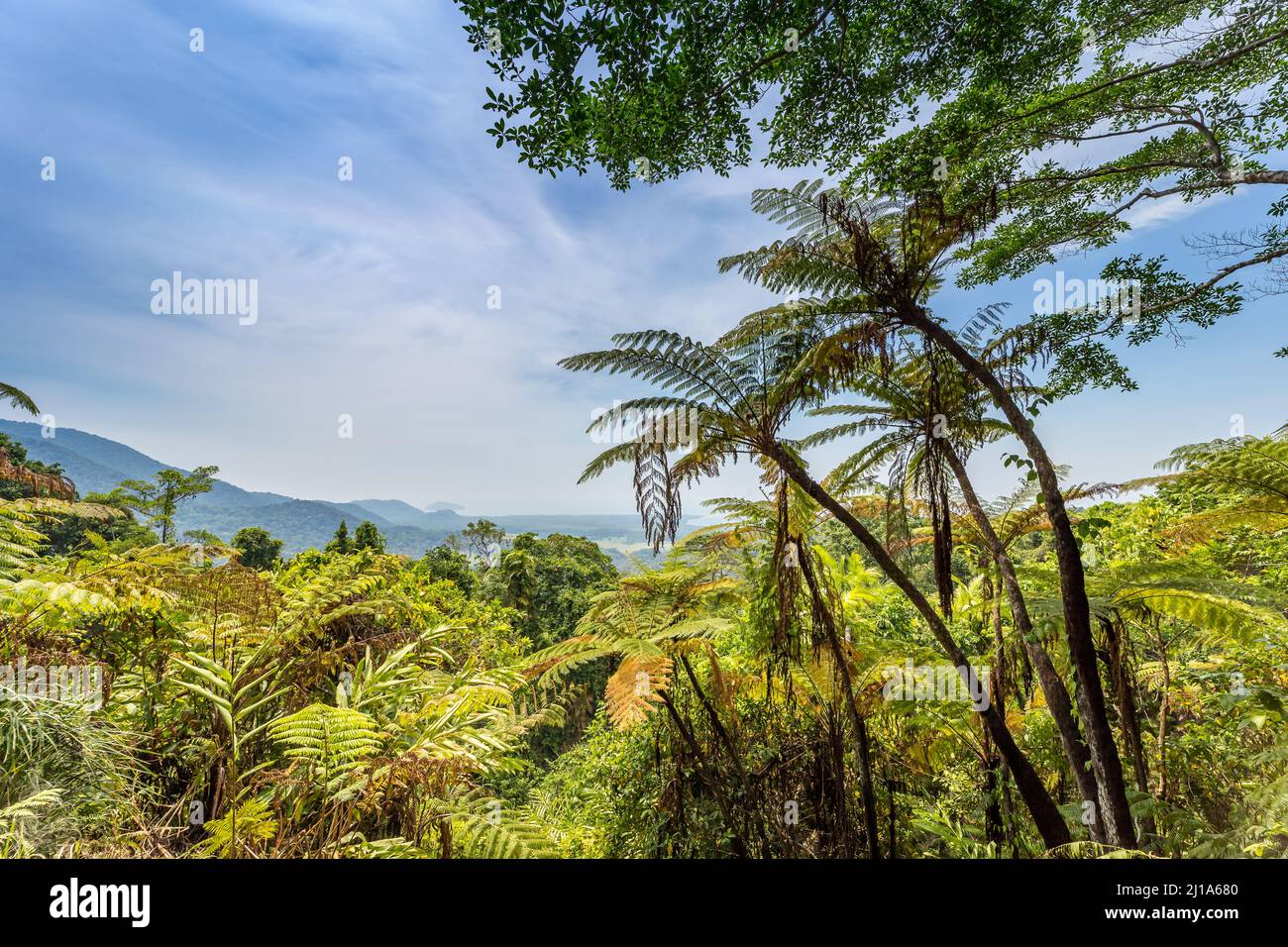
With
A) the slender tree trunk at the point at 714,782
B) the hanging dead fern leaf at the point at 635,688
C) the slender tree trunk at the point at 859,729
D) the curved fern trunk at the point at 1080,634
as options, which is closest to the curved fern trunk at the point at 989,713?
the curved fern trunk at the point at 1080,634

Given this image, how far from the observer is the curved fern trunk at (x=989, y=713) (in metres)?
2.47

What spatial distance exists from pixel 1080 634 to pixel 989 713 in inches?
27.3

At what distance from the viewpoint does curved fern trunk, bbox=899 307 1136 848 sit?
245 centimetres

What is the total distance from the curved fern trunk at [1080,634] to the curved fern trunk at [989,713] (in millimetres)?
268

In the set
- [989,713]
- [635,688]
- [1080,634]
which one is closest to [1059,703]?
[1080,634]

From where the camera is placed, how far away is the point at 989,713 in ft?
8.20

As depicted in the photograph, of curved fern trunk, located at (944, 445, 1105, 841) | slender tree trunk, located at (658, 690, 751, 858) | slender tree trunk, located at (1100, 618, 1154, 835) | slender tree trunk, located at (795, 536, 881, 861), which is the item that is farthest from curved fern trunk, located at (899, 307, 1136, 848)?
slender tree trunk, located at (658, 690, 751, 858)

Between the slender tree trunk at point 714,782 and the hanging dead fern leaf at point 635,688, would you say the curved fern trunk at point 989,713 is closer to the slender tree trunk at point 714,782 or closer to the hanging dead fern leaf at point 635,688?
the hanging dead fern leaf at point 635,688

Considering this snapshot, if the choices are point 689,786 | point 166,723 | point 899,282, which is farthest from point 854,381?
point 166,723

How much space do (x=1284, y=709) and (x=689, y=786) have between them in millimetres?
2928

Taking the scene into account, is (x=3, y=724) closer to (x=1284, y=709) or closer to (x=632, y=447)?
Answer: (x=632, y=447)

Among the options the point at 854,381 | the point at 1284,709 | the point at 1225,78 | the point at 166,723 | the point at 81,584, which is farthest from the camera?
the point at 1225,78

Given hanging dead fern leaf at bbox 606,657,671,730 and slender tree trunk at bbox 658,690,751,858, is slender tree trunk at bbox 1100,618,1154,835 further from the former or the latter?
A: hanging dead fern leaf at bbox 606,657,671,730

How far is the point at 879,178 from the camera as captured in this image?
10.3ft
